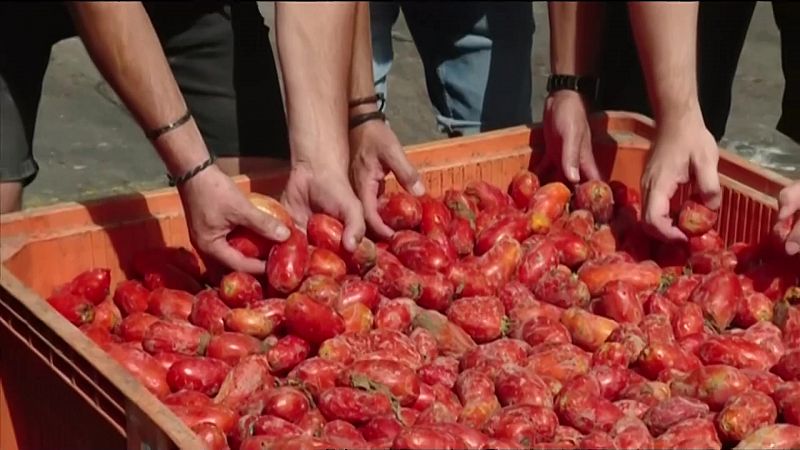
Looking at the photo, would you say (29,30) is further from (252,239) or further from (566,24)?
(566,24)

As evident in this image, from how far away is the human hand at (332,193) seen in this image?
1.77 metres

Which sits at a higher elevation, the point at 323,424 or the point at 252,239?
the point at 252,239

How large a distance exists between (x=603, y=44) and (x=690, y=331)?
0.63 metres

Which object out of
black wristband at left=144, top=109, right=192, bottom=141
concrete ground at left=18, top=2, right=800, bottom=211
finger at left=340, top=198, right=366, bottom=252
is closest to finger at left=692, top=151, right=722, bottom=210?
finger at left=340, top=198, right=366, bottom=252

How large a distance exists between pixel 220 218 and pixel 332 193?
0.16m

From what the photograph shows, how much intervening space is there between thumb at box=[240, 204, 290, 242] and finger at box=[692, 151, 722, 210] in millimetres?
559

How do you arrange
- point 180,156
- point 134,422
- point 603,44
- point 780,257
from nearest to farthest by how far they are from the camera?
1. point 134,422
2. point 180,156
3. point 780,257
4. point 603,44

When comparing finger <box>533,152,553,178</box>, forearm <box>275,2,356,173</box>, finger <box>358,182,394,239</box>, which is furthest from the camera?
finger <box>533,152,553,178</box>

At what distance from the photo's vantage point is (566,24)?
1.87 meters

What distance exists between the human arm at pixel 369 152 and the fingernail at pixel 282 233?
0.17 metres

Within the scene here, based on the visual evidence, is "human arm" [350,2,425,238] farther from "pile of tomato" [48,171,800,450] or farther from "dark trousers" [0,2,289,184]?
"dark trousers" [0,2,289,184]

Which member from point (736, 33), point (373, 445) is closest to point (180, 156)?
point (373, 445)

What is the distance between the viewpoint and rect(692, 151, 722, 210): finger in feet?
5.70

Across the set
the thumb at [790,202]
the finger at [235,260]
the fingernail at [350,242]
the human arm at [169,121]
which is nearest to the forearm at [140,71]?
the human arm at [169,121]
